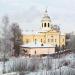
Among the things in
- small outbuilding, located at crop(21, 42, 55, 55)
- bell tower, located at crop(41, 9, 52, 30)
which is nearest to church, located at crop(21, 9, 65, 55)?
bell tower, located at crop(41, 9, 52, 30)

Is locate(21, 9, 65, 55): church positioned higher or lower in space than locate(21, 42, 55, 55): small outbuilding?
higher

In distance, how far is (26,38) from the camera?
155 ft

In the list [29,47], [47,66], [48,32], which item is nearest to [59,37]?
[48,32]

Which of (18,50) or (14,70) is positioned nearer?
(14,70)

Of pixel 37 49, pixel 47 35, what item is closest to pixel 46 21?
pixel 47 35

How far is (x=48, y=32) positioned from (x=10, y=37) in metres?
12.3

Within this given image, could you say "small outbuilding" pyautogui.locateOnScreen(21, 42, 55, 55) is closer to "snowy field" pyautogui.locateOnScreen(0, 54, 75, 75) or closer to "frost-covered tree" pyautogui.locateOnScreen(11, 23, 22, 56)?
"frost-covered tree" pyautogui.locateOnScreen(11, 23, 22, 56)

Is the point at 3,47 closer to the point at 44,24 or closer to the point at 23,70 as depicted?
the point at 23,70

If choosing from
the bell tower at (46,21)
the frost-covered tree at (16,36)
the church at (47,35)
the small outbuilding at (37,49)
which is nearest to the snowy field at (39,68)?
the frost-covered tree at (16,36)

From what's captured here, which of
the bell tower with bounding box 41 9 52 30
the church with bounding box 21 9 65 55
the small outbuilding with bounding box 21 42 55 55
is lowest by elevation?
the small outbuilding with bounding box 21 42 55 55

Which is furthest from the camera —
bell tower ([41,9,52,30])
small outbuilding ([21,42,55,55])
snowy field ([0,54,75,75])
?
bell tower ([41,9,52,30])

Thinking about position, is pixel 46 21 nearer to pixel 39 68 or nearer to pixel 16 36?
pixel 16 36

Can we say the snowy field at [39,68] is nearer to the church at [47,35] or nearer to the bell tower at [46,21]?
the church at [47,35]

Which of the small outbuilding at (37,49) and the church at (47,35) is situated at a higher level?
the church at (47,35)
